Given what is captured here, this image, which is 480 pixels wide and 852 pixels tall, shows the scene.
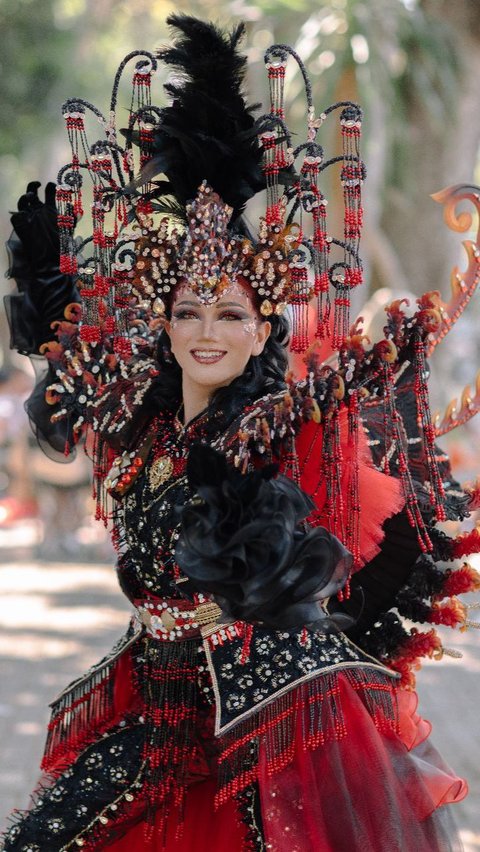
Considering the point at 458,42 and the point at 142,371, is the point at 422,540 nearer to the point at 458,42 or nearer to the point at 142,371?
the point at 142,371

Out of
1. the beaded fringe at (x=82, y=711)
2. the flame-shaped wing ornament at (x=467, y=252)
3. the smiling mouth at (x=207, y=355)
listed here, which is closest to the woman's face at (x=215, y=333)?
the smiling mouth at (x=207, y=355)

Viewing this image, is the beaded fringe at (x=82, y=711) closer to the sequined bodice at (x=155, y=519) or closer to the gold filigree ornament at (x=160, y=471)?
the sequined bodice at (x=155, y=519)

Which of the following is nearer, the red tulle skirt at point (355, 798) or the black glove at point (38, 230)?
the red tulle skirt at point (355, 798)

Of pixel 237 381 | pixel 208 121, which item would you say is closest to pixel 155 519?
pixel 237 381

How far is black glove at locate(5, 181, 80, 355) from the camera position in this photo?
3.83 meters

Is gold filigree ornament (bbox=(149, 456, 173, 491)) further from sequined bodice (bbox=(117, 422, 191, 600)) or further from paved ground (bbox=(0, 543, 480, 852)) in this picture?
paved ground (bbox=(0, 543, 480, 852))

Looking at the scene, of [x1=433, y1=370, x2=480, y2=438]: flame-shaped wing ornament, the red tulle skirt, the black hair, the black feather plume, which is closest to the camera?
the red tulle skirt

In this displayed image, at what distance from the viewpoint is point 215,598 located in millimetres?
2477

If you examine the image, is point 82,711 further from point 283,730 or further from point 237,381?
point 237,381

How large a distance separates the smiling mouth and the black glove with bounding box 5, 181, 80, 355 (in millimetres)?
948

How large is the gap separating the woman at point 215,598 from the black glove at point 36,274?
47 cm

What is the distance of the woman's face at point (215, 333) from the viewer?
306 centimetres

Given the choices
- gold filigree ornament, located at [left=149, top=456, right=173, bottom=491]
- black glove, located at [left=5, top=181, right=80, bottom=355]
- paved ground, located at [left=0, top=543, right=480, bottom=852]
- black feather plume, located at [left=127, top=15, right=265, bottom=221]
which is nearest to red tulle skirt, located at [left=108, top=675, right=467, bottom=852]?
gold filigree ornament, located at [left=149, top=456, right=173, bottom=491]

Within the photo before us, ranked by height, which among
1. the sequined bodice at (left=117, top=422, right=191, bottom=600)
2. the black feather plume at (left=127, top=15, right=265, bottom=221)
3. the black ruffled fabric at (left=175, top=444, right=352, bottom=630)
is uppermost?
the black feather plume at (left=127, top=15, right=265, bottom=221)
